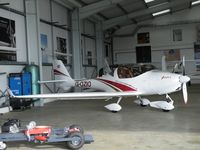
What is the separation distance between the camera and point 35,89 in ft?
32.5

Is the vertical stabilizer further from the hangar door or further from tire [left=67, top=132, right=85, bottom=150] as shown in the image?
the hangar door

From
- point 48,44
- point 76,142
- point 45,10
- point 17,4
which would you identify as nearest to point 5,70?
point 17,4

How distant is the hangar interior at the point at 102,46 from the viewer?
5934mm

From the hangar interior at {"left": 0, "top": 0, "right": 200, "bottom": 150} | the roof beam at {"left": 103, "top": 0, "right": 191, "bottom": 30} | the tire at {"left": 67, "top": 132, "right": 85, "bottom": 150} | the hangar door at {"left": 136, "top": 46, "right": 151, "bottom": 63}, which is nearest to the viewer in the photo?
the tire at {"left": 67, "top": 132, "right": 85, "bottom": 150}

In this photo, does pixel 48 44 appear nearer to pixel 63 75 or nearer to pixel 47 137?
pixel 63 75

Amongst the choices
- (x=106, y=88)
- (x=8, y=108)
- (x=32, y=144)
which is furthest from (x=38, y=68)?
(x=32, y=144)

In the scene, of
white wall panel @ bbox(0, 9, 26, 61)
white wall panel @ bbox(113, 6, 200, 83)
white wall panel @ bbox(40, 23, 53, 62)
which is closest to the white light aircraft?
white wall panel @ bbox(0, 9, 26, 61)

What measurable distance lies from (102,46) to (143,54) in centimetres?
432

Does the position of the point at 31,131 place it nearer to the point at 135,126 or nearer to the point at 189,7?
the point at 135,126

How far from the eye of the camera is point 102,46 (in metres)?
19.8

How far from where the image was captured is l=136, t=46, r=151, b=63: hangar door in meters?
22.3

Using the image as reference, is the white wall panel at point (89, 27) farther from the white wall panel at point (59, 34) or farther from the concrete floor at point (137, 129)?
the concrete floor at point (137, 129)

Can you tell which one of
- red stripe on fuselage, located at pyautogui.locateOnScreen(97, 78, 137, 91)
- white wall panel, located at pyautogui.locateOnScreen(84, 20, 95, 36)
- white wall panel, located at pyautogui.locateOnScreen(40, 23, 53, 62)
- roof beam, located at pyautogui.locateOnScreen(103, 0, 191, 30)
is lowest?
red stripe on fuselage, located at pyautogui.locateOnScreen(97, 78, 137, 91)

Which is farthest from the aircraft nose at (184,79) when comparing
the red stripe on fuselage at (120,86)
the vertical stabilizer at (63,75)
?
the vertical stabilizer at (63,75)
